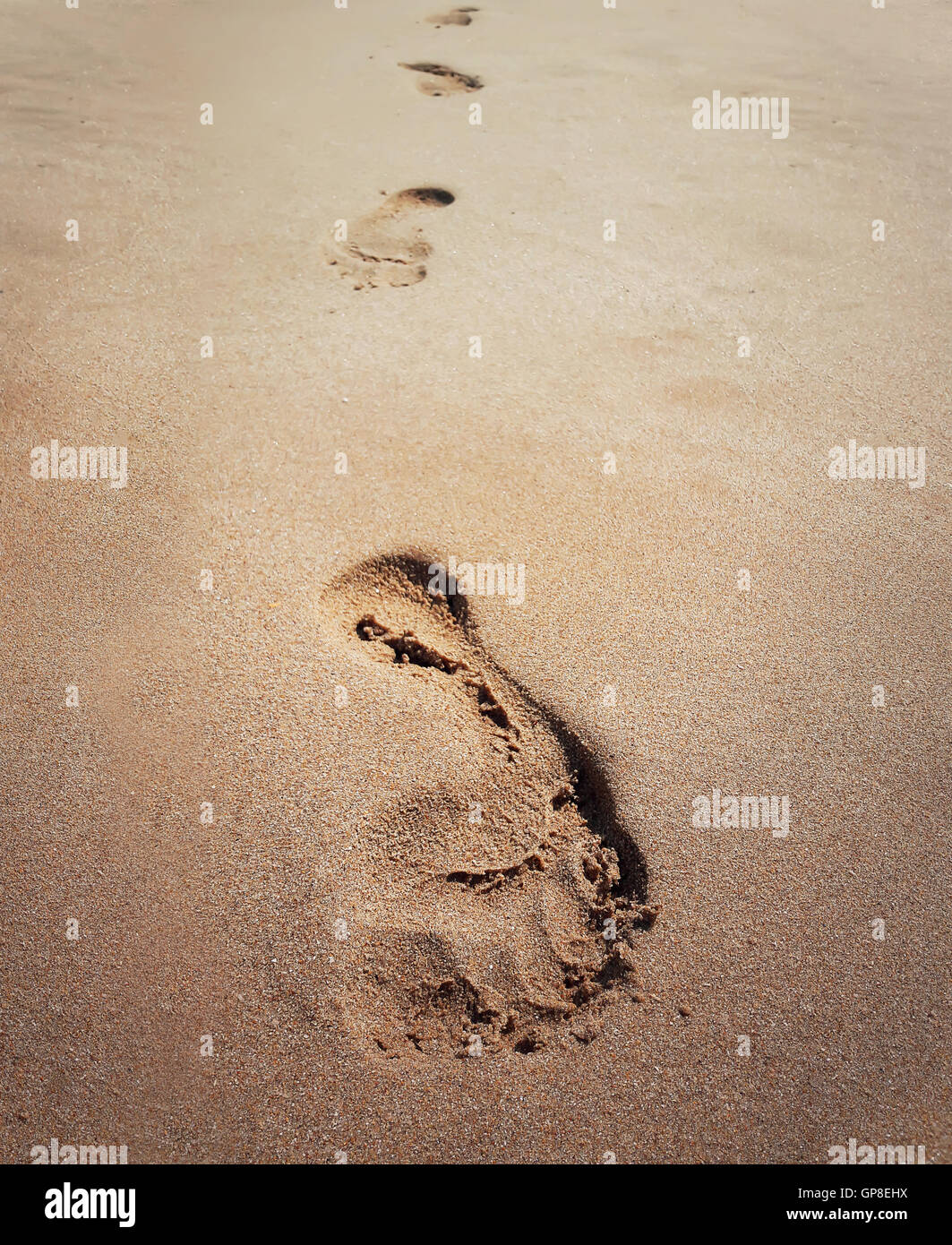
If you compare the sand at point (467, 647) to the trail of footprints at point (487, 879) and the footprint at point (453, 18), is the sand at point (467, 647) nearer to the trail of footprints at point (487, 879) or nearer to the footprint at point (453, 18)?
the trail of footprints at point (487, 879)

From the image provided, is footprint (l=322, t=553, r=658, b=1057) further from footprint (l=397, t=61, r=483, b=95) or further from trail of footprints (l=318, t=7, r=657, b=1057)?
footprint (l=397, t=61, r=483, b=95)

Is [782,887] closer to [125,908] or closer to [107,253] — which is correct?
[125,908]

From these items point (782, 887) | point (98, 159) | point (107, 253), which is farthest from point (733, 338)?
point (98, 159)

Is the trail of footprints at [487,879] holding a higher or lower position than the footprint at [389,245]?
lower

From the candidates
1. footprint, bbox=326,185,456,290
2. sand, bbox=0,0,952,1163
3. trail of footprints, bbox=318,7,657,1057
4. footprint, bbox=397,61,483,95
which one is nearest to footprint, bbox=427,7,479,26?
footprint, bbox=397,61,483,95

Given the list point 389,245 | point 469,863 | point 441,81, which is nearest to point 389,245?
point 389,245

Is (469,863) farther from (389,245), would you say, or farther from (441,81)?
(441,81)

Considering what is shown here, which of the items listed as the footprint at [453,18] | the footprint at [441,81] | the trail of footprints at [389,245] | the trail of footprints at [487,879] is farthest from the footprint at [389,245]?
the footprint at [453,18]
